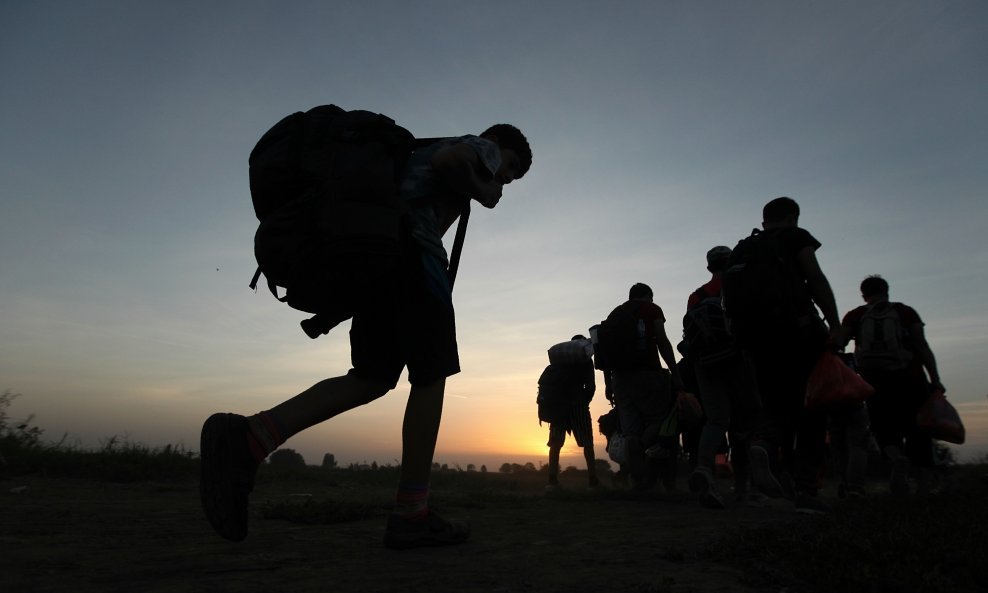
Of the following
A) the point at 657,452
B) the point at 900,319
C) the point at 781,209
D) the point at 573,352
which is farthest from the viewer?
the point at 573,352

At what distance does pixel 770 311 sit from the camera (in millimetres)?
4164

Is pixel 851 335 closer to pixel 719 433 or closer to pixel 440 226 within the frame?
pixel 719 433

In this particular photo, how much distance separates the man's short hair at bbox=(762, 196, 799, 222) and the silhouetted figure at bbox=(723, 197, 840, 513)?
11 centimetres

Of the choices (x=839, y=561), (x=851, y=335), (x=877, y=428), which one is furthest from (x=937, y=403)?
(x=839, y=561)

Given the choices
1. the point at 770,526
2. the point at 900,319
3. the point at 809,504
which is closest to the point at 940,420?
the point at 900,319

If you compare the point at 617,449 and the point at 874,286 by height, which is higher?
the point at 874,286

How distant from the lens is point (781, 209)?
4605mm

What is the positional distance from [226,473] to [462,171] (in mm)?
1556

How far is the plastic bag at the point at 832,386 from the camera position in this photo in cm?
395

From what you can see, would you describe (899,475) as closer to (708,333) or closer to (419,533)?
(708,333)

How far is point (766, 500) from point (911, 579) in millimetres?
3061

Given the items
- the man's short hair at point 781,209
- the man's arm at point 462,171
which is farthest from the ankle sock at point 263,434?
the man's short hair at point 781,209

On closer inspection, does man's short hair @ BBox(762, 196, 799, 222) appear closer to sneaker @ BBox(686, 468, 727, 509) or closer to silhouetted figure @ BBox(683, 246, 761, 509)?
silhouetted figure @ BBox(683, 246, 761, 509)

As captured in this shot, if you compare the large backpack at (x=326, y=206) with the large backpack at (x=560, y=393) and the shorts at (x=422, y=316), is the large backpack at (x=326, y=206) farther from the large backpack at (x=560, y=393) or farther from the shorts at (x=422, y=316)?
the large backpack at (x=560, y=393)
